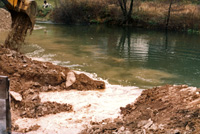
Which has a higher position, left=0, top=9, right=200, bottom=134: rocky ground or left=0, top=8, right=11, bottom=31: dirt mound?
left=0, top=8, right=11, bottom=31: dirt mound

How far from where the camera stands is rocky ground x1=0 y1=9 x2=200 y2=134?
→ 4551 mm

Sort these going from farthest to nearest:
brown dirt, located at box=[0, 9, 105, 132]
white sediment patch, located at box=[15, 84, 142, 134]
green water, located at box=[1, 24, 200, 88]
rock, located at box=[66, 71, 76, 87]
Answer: green water, located at box=[1, 24, 200, 88] → rock, located at box=[66, 71, 76, 87] → brown dirt, located at box=[0, 9, 105, 132] → white sediment patch, located at box=[15, 84, 142, 134]

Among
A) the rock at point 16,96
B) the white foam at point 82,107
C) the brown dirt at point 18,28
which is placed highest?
the brown dirt at point 18,28

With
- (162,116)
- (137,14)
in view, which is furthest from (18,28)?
(137,14)

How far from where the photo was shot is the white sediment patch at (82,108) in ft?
18.1

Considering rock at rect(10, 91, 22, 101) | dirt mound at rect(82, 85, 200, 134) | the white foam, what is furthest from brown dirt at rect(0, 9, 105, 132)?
dirt mound at rect(82, 85, 200, 134)

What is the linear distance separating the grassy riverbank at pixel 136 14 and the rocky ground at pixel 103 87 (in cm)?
2072

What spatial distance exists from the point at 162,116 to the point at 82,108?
2174 millimetres

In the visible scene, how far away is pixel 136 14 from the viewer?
29.2 meters

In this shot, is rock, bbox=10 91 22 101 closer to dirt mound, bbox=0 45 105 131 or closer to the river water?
dirt mound, bbox=0 45 105 131

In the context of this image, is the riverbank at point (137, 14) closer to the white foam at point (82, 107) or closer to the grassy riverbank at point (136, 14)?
the grassy riverbank at point (136, 14)

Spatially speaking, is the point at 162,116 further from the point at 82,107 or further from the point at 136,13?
the point at 136,13

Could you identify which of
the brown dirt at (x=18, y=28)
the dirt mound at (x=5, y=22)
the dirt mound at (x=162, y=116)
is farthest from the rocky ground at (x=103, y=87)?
the dirt mound at (x=5, y=22)

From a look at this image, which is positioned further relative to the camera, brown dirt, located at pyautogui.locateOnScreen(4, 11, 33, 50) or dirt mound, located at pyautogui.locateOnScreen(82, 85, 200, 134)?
brown dirt, located at pyautogui.locateOnScreen(4, 11, 33, 50)
